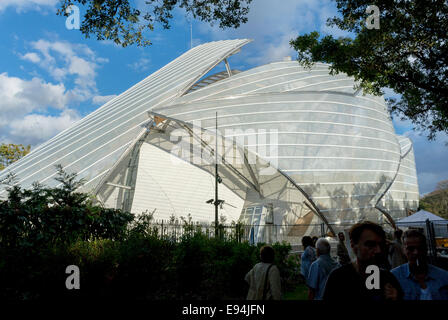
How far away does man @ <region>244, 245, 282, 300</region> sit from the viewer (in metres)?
3.77

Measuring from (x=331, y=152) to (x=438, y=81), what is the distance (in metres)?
8.39

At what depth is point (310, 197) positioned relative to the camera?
1677 cm

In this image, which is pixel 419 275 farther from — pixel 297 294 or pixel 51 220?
pixel 51 220

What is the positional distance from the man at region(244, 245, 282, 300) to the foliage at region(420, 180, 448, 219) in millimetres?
63066

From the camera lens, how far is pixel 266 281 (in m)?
3.86

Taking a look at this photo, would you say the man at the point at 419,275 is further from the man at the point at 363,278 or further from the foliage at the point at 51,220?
the foliage at the point at 51,220

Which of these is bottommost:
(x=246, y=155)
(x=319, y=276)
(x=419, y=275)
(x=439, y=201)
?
(x=319, y=276)

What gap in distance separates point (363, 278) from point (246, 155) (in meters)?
17.2

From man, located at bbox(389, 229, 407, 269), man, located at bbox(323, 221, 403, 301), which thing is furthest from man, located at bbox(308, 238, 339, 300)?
man, located at bbox(389, 229, 407, 269)

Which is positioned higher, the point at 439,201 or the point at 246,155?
the point at 439,201

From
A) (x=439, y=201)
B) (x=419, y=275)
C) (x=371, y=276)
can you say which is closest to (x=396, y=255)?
(x=419, y=275)

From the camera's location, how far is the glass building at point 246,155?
1725 cm

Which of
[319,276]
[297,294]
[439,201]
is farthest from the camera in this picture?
[439,201]

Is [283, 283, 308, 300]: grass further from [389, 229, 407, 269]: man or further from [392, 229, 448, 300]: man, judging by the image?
[392, 229, 448, 300]: man
